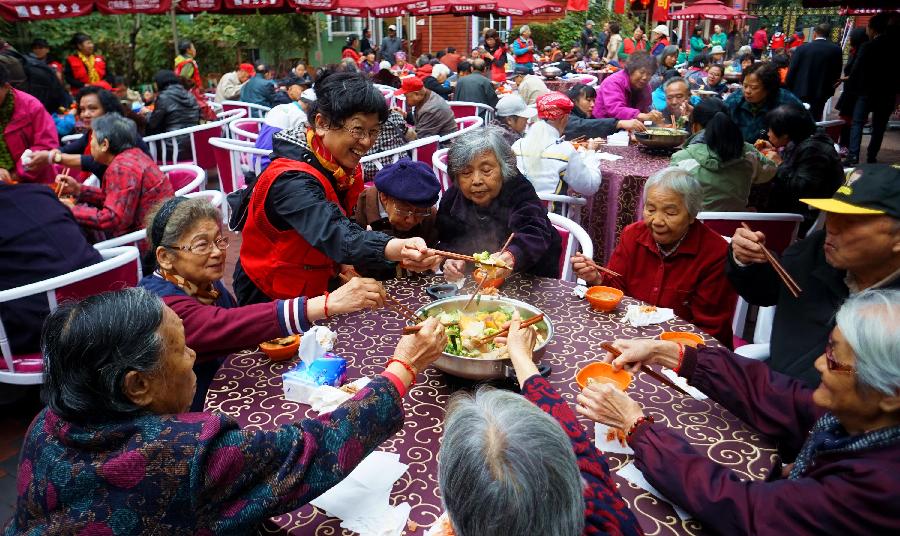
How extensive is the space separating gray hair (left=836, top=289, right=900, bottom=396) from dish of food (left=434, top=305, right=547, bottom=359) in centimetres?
91

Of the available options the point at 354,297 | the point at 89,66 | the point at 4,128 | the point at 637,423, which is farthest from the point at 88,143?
the point at 89,66

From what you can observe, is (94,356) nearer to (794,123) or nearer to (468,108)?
(794,123)

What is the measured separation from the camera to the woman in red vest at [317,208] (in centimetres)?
245

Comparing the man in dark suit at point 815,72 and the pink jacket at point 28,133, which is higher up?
the man in dark suit at point 815,72

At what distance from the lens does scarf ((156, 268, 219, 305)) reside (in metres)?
2.32

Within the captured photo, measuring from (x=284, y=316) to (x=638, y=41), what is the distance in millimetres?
19014

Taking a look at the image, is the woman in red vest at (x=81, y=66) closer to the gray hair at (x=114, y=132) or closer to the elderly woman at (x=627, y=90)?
the gray hair at (x=114, y=132)

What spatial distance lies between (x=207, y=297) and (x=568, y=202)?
2.87 metres

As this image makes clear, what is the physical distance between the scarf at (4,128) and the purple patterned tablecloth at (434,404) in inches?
154

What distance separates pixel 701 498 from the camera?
56.8 inches

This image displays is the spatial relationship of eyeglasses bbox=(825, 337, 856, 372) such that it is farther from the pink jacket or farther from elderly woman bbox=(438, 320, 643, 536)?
the pink jacket

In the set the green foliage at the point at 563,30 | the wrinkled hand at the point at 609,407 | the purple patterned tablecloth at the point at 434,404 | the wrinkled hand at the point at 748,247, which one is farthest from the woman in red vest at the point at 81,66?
the green foliage at the point at 563,30

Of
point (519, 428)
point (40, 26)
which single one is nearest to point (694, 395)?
point (519, 428)

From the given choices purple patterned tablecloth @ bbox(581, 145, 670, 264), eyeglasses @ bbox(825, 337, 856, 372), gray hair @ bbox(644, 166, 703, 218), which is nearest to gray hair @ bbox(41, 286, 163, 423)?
eyeglasses @ bbox(825, 337, 856, 372)
